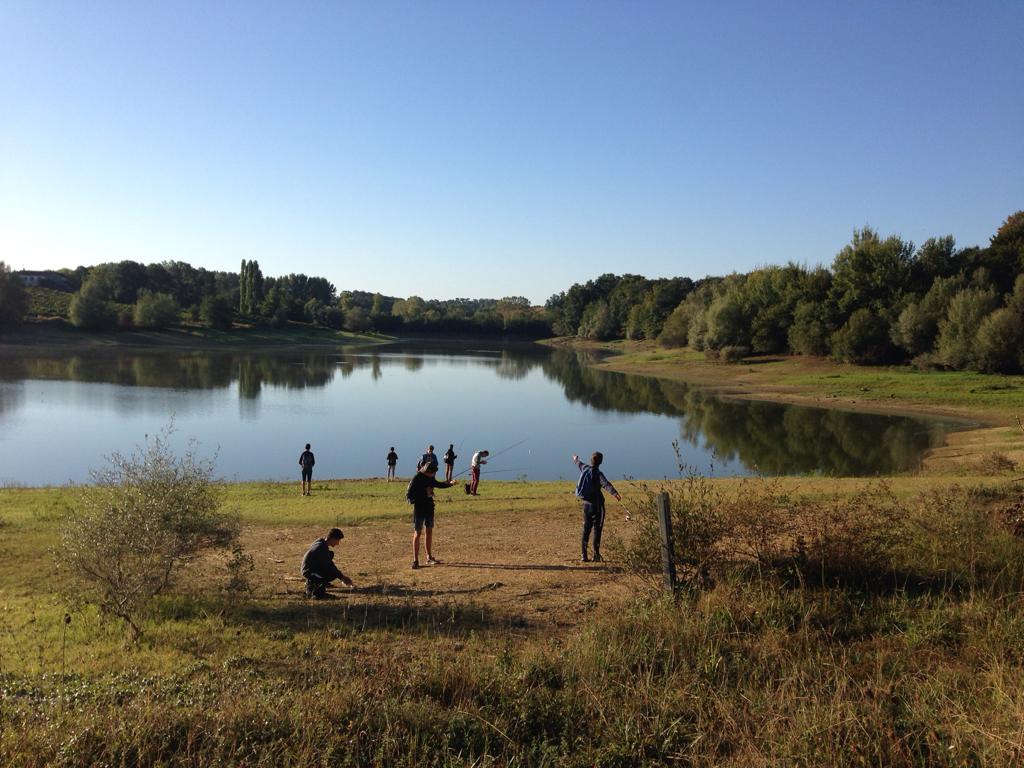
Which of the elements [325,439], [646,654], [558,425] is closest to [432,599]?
[646,654]

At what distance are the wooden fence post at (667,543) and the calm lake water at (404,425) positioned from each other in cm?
1075

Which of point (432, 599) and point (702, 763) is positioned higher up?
point (702, 763)

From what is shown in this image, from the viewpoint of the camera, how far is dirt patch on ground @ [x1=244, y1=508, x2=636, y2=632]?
8.32m

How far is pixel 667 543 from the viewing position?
7082 mm

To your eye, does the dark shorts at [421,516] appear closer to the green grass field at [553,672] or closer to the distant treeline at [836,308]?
the green grass field at [553,672]

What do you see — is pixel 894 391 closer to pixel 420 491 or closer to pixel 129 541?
pixel 420 491

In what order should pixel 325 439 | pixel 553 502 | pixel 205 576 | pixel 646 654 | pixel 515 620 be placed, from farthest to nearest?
1. pixel 325 439
2. pixel 553 502
3. pixel 205 576
4. pixel 515 620
5. pixel 646 654

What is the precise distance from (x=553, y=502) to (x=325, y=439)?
1954 cm

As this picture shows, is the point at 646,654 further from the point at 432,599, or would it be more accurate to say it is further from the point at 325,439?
the point at 325,439

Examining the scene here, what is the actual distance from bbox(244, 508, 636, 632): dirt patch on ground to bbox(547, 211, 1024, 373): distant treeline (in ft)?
166

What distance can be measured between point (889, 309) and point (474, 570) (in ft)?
213

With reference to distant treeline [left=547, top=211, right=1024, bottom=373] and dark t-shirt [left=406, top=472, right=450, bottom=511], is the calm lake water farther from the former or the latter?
distant treeline [left=547, top=211, right=1024, bottom=373]

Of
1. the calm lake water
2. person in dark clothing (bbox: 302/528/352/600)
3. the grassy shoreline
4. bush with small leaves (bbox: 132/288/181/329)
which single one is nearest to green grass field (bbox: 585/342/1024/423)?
the calm lake water

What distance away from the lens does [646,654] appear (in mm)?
5828
